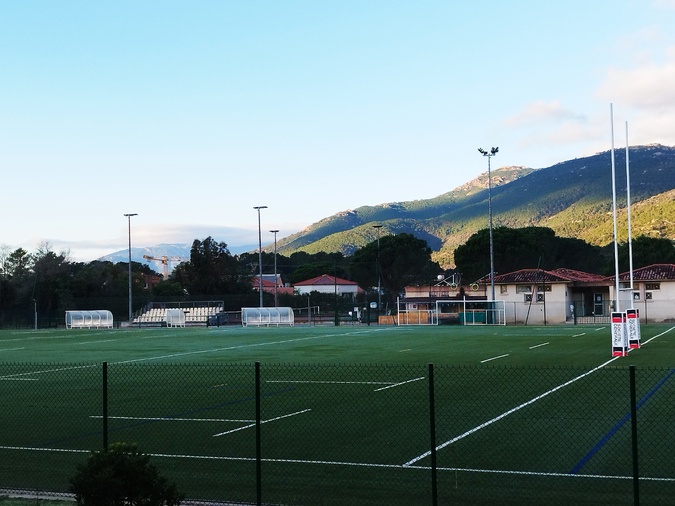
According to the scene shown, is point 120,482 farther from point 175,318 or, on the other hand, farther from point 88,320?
point 88,320

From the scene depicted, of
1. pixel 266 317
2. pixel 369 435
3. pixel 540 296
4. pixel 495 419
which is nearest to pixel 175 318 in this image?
pixel 266 317

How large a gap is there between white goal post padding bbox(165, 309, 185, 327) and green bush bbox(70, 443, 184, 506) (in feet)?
215

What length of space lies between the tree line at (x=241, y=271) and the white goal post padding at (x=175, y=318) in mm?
11125

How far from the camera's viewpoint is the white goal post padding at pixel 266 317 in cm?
6994

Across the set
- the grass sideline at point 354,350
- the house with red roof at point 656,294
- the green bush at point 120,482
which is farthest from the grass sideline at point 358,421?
the house with red roof at point 656,294

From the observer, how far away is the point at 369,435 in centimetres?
1449

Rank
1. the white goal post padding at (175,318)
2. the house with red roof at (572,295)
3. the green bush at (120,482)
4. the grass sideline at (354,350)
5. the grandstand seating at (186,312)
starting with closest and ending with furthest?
the green bush at (120,482)
the grass sideline at (354,350)
the house with red roof at (572,295)
the white goal post padding at (175,318)
the grandstand seating at (186,312)

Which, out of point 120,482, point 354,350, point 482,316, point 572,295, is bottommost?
point 354,350

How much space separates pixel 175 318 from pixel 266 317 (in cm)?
823

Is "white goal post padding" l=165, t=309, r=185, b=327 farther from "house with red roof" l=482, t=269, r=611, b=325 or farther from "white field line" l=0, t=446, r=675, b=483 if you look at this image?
"white field line" l=0, t=446, r=675, b=483

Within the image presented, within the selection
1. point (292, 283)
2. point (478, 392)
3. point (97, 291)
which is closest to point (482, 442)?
point (478, 392)

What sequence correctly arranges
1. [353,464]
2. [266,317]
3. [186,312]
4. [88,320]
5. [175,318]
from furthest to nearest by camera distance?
[186,312] → [175,318] → [88,320] → [266,317] → [353,464]

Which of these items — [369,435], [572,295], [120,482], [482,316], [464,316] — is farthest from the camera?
[572,295]

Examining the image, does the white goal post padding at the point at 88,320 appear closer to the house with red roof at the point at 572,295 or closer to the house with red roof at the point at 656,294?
the house with red roof at the point at 572,295
